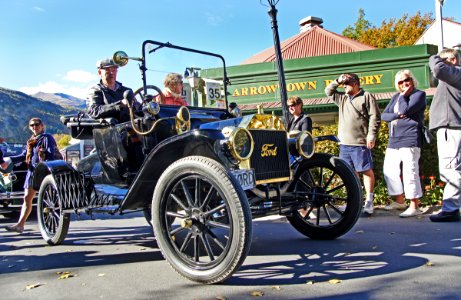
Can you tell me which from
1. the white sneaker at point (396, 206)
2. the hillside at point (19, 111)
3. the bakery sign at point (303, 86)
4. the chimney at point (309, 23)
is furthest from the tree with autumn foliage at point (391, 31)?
the hillside at point (19, 111)

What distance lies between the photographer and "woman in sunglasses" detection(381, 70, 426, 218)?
5.84 meters

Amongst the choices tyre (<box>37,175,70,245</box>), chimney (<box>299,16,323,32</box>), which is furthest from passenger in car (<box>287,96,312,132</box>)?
chimney (<box>299,16,323,32</box>)

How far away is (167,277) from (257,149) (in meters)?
1.27

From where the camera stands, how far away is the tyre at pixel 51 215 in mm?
5105

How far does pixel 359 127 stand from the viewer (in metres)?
6.09

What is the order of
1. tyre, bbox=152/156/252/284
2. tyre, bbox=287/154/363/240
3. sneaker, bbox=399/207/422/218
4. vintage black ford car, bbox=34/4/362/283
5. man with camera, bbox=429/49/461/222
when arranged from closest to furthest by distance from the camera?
tyre, bbox=152/156/252/284 → vintage black ford car, bbox=34/4/362/283 → tyre, bbox=287/154/363/240 → man with camera, bbox=429/49/461/222 → sneaker, bbox=399/207/422/218

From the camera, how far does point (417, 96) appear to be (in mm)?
5824

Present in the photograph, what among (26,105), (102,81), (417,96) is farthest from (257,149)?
(26,105)

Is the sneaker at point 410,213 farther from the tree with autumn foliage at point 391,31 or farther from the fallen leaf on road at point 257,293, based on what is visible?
the tree with autumn foliage at point 391,31

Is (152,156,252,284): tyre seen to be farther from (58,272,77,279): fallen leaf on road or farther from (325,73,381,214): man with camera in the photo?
(325,73,381,214): man with camera

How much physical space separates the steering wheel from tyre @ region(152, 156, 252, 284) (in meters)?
0.87

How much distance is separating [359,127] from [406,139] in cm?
63

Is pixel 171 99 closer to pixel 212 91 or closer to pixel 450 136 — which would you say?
pixel 212 91

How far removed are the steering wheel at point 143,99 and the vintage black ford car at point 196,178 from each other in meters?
0.01
